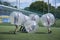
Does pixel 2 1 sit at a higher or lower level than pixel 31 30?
higher

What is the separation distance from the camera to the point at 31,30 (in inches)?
281

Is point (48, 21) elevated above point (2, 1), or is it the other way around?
point (2, 1)

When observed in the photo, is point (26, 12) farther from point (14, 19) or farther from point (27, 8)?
point (14, 19)

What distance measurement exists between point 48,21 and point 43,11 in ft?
27.2

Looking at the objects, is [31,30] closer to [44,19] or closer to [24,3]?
[44,19]

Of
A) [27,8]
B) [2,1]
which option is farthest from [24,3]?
[2,1]

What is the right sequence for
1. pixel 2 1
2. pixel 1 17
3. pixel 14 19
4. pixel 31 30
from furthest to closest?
pixel 2 1
pixel 1 17
pixel 14 19
pixel 31 30

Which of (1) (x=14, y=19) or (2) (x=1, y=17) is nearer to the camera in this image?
(1) (x=14, y=19)

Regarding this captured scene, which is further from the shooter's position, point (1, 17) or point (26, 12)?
point (26, 12)

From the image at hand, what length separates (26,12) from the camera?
1573 cm

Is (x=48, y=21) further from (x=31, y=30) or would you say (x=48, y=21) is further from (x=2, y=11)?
(x=2, y=11)

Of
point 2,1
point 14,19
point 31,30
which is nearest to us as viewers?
point 31,30

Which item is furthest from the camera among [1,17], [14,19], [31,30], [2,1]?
[2,1]

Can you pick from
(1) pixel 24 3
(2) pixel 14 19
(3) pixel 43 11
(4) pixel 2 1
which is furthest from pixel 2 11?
(2) pixel 14 19
